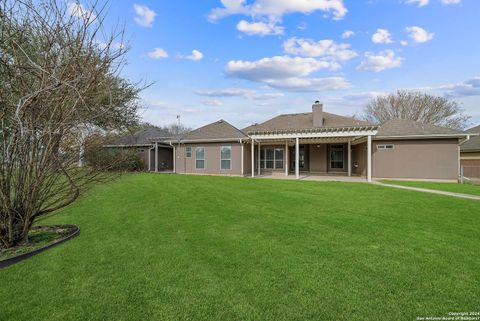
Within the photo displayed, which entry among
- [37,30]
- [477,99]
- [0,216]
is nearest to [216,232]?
[0,216]

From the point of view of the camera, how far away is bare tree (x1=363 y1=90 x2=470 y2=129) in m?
29.6

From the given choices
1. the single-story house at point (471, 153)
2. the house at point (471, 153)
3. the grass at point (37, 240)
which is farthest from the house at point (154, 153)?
the house at point (471, 153)

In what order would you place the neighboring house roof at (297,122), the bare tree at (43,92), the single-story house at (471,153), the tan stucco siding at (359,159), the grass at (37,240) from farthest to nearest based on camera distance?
the single-story house at (471,153) → the neighboring house roof at (297,122) → the tan stucco siding at (359,159) → the grass at (37,240) → the bare tree at (43,92)

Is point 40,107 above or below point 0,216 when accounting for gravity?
above

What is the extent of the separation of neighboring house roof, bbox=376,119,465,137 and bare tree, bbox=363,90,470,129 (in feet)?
59.5

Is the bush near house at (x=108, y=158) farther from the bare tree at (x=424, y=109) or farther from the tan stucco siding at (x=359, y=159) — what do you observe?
the bare tree at (x=424, y=109)

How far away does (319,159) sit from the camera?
63.6ft

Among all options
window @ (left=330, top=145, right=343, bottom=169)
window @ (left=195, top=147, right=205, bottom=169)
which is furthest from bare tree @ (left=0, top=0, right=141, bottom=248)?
window @ (left=330, top=145, right=343, bottom=169)

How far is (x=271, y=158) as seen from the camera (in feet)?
64.1

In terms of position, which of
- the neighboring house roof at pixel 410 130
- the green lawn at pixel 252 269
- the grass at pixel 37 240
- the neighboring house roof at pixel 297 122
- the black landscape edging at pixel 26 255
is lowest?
the green lawn at pixel 252 269

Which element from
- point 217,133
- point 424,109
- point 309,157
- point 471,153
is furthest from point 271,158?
point 424,109

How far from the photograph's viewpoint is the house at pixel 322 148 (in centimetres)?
1456

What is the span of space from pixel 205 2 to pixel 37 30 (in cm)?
893

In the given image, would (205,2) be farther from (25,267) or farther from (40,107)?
(25,267)
